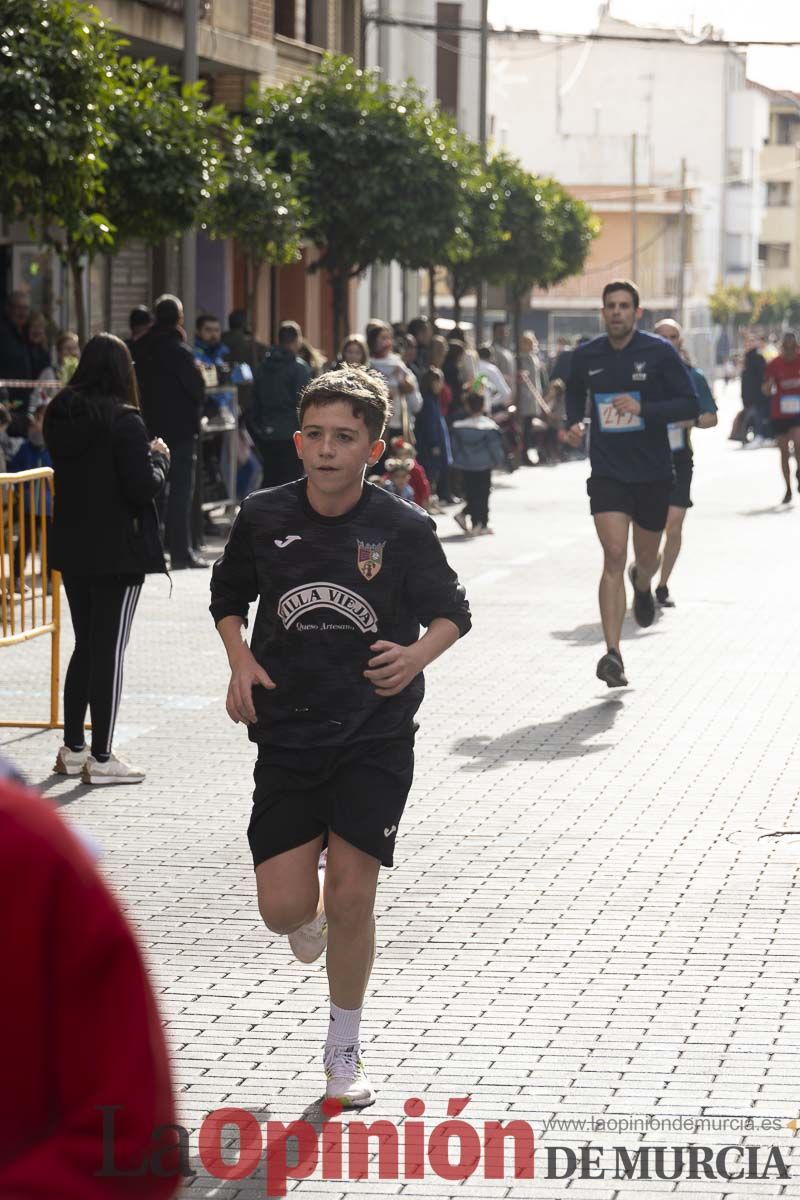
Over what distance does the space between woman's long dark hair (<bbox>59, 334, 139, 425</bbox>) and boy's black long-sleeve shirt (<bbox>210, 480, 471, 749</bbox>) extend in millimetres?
3892

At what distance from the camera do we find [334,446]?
16.4 ft

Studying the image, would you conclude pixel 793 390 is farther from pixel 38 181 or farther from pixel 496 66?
pixel 496 66

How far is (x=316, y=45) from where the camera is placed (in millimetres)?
A: 35719

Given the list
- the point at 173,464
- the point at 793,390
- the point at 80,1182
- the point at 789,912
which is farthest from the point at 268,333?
the point at 80,1182

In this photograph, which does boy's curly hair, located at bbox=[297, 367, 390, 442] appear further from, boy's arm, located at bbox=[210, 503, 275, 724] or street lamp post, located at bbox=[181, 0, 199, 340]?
street lamp post, located at bbox=[181, 0, 199, 340]

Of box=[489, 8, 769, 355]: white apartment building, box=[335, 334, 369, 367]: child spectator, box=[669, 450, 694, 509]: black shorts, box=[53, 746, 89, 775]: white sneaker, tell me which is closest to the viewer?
box=[53, 746, 89, 775]: white sneaker

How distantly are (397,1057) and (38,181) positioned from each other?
1179 cm

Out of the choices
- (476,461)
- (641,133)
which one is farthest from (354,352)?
(641,133)

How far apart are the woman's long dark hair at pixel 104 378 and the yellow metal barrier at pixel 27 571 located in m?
0.70

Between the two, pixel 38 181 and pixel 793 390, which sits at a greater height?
pixel 38 181

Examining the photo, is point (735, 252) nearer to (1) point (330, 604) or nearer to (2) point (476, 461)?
A: (2) point (476, 461)

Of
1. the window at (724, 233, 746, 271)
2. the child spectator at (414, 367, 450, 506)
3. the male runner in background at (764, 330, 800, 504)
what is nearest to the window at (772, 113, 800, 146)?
the window at (724, 233, 746, 271)

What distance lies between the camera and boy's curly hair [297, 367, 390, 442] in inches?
196

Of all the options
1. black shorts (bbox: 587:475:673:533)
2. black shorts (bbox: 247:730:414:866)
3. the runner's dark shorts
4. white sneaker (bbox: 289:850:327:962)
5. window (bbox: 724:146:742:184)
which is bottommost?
the runner's dark shorts
